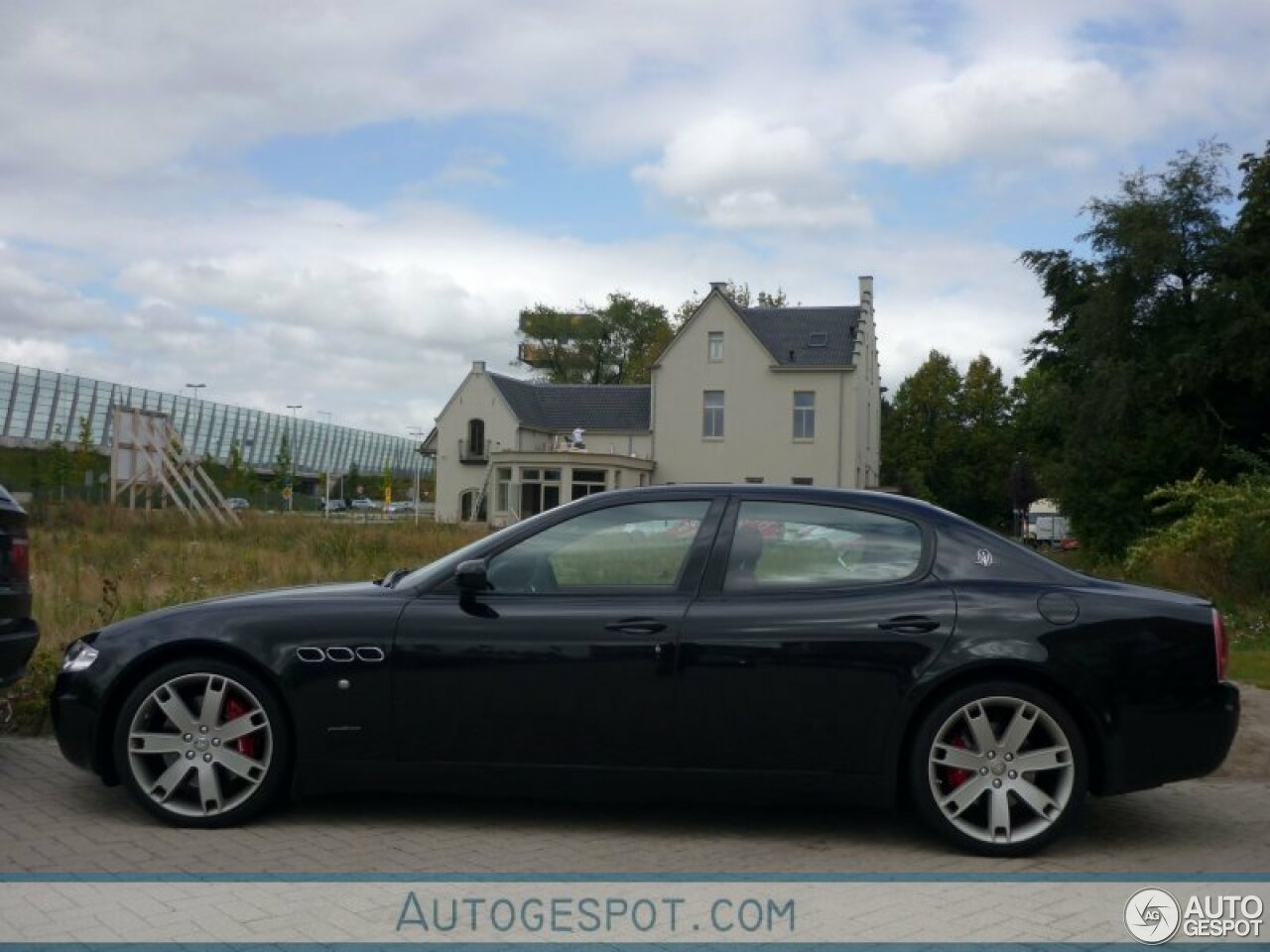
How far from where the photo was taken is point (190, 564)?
19000mm

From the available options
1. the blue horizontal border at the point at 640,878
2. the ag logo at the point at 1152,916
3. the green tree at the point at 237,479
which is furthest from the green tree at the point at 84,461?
the ag logo at the point at 1152,916

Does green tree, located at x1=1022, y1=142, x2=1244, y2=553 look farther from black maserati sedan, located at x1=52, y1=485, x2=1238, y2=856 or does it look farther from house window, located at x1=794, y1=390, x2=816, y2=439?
black maserati sedan, located at x1=52, y1=485, x2=1238, y2=856

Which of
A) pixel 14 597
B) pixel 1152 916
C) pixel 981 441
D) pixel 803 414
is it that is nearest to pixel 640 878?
pixel 1152 916

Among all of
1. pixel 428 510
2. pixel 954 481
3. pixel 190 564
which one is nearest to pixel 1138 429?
pixel 190 564

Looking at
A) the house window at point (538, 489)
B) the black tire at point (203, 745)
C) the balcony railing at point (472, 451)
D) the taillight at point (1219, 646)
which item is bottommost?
the black tire at point (203, 745)

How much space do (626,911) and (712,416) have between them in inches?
2220

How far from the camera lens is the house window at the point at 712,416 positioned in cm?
6050

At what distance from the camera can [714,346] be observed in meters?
60.6

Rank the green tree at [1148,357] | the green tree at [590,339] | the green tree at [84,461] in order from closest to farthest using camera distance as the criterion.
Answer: the green tree at [1148,357], the green tree at [84,461], the green tree at [590,339]

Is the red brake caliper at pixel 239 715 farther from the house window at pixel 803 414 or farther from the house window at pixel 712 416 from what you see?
the house window at pixel 712 416

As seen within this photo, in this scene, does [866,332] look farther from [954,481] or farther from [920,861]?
[920,861]

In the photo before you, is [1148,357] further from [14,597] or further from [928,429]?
[928,429]

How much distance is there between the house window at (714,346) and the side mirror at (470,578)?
2171 inches

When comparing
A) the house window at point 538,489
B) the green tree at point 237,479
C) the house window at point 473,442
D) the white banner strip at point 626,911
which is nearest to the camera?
the white banner strip at point 626,911
